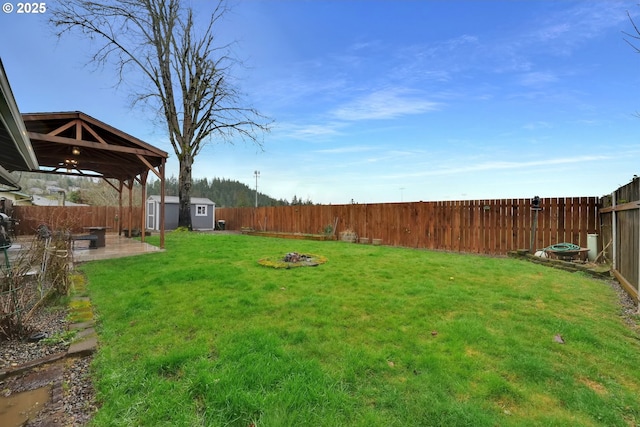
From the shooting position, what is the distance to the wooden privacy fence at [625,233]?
13.6 ft

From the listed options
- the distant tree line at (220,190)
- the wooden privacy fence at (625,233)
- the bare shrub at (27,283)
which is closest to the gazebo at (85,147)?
the bare shrub at (27,283)

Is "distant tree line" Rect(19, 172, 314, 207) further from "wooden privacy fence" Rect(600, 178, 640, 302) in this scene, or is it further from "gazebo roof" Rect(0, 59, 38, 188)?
"gazebo roof" Rect(0, 59, 38, 188)

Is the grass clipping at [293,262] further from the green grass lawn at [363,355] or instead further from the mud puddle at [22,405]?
the mud puddle at [22,405]

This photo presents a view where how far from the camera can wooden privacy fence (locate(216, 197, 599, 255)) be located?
7367mm

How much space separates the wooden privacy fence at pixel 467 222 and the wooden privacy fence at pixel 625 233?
3.36 feet

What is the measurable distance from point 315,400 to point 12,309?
336 centimetres

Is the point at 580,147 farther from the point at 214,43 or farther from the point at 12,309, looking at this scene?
the point at 214,43

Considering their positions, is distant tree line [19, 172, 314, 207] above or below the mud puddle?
above

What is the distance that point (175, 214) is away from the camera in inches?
853

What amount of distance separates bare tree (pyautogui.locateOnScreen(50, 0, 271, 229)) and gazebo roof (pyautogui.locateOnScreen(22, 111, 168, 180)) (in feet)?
16.4

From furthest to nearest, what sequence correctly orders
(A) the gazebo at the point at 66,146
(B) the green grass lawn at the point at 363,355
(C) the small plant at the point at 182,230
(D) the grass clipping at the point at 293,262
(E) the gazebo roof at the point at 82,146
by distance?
(C) the small plant at the point at 182,230, (E) the gazebo roof at the point at 82,146, (D) the grass clipping at the point at 293,262, (A) the gazebo at the point at 66,146, (B) the green grass lawn at the point at 363,355

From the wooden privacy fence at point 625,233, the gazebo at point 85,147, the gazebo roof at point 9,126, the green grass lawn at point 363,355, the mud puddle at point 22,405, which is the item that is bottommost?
the mud puddle at point 22,405

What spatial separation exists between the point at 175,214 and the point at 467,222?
19782 mm

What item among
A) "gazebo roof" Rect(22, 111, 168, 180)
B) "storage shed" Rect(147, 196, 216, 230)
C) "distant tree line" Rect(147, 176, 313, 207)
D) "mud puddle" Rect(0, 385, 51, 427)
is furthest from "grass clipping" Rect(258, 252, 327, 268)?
"distant tree line" Rect(147, 176, 313, 207)
